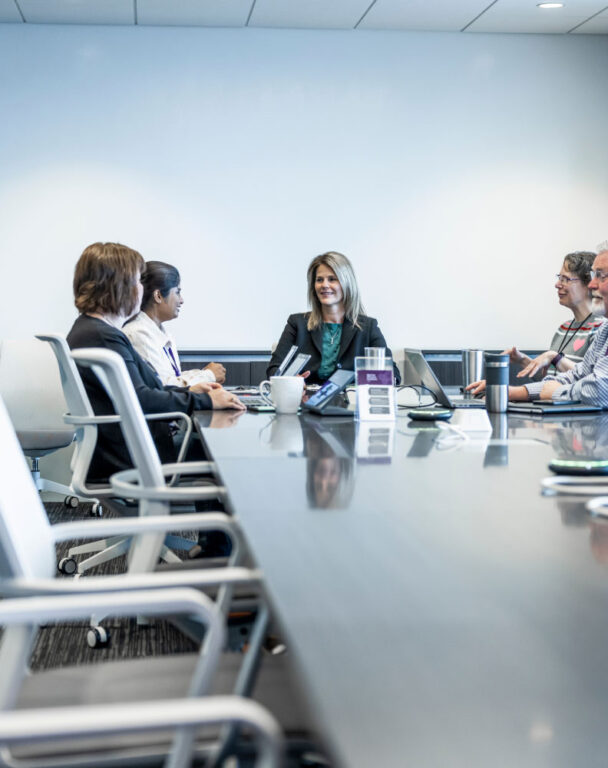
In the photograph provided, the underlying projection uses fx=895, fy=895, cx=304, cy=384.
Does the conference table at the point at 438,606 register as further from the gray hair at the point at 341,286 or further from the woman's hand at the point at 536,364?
the gray hair at the point at 341,286

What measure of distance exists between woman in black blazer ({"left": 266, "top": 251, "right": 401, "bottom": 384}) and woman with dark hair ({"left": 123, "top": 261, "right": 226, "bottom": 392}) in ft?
1.66

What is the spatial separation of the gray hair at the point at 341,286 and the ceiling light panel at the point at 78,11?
238 centimetres

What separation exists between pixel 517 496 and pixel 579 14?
5631mm

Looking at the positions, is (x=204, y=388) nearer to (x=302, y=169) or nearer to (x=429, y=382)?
(x=429, y=382)

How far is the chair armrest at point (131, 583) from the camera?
1.17m

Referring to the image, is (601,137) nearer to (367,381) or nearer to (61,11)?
(61,11)

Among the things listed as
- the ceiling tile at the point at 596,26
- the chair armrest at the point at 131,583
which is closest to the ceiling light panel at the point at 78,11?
the ceiling tile at the point at 596,26

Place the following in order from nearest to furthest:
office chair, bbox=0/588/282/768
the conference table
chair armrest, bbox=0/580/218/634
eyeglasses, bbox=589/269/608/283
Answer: the conference table < office chair, bbox=0/588/282/768 < chair armrest, bbox=0/580/218/634 < eyeglasses, bbox=589/269/608/283

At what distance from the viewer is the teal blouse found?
495cm

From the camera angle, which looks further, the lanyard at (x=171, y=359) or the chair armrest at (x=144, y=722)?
the lanyard at (x=171, y=359)

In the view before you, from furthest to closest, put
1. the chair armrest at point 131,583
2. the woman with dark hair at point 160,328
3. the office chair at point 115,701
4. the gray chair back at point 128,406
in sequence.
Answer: the woman with dark hair at point 160,328, the gray chair back at point 128,406, the chair armrest at point 131,583, the office chair at point 115,701

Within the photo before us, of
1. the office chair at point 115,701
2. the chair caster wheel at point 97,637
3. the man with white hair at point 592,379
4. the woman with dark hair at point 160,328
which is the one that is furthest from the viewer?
the woman with dark hair at point 160,328

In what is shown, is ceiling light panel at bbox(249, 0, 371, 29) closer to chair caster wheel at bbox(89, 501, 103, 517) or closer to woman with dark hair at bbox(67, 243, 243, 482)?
woman with dark hair at bbox(67, 243, 243, 482)

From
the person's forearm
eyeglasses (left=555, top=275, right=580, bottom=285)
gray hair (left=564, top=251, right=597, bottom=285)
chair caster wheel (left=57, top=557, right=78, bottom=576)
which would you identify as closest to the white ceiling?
gray hair (left=564, top=251, right=597, bottom=285)
